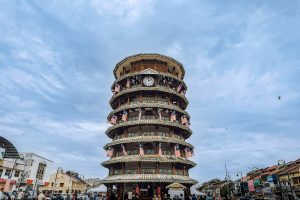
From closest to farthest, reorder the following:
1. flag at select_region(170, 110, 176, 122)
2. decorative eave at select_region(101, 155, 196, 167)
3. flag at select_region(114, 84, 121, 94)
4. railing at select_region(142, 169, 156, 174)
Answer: decorative eave at select_region(101, 155, 196, 167)
railing at select_region(142, 169, 156, 174)
flag at select_region(170, 110, 176, 122)
flag at select_region(114, 84, 121, 94)

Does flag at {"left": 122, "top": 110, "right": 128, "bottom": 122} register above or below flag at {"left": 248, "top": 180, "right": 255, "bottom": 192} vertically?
above

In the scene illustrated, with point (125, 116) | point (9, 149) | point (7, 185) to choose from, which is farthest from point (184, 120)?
point (7, 185)

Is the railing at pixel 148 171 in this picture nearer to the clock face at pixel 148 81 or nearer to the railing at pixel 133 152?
the railing at pixel 133 152

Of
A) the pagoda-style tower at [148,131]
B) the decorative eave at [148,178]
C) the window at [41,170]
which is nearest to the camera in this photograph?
the decorative eave at [148,178]

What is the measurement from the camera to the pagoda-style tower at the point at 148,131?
3241 centimetres

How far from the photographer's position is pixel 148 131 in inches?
1420

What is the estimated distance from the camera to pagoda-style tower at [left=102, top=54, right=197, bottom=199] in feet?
106

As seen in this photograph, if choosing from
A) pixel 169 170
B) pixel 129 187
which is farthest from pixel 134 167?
pixel 169 170

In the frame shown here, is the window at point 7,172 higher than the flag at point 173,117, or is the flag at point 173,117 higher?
the flag at point 173,117

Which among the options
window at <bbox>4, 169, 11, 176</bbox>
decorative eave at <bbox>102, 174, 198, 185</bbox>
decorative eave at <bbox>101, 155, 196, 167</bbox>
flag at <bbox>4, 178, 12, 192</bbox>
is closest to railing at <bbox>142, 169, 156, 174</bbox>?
decorative eave at <bbox>102, 174, 198, 185</bbox>

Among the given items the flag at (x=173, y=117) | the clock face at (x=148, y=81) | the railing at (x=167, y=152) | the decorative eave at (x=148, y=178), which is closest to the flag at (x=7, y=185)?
the decorative eave at (x=148, y=178)

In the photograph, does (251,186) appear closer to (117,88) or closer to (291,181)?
(291,181)

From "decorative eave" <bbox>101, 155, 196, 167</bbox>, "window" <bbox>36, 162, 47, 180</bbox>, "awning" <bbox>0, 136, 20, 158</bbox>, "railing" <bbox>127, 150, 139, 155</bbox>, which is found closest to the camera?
"decorative eave" <bbox>101, 155, 196, 167</bbox>

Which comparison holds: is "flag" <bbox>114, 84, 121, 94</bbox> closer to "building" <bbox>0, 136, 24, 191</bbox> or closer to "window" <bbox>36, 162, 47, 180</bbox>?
"building" <bbox>0, 136, 24, 191</bbox>
